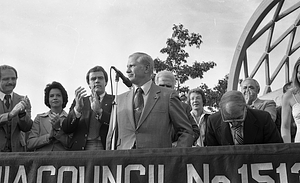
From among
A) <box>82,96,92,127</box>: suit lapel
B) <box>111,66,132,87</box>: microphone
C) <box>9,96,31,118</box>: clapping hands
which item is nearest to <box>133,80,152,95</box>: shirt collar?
<box>111,66,132,87</box>: microphone

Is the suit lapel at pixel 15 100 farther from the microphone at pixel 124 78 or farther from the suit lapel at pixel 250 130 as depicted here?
the suit lapel at pixel 250 130

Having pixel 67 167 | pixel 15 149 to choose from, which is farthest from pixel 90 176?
pixel 15 149

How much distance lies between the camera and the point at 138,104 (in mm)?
4531

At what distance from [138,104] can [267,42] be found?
1938 centimetres

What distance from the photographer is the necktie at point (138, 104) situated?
175 inches

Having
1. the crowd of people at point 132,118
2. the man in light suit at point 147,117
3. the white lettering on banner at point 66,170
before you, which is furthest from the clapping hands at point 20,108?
the white lettering on banner at point 66,170

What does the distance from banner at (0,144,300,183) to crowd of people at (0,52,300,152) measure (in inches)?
23.9

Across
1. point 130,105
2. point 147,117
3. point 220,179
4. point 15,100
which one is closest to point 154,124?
point 147,117

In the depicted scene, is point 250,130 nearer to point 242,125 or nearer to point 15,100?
point 242,125

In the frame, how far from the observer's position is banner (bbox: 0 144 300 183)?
3.30 m

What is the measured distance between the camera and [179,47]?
Result: 20219 millimetres

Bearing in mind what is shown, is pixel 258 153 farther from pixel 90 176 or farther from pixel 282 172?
pixel 90 176

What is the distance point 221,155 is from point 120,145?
133cm

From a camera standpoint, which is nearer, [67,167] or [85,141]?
[67,167]
